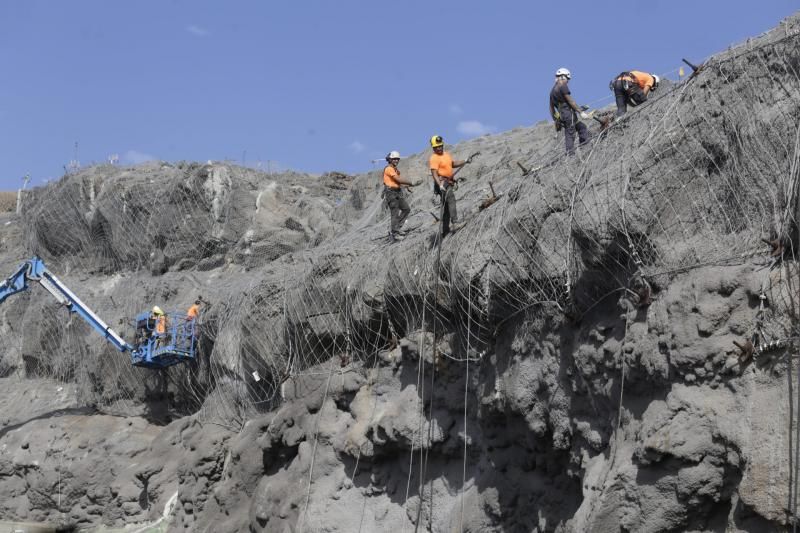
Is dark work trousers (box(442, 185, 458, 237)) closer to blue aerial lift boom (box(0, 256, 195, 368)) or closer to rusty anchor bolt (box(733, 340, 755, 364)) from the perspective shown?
rusty anchor bolt (box(733, 340, 755, 364))

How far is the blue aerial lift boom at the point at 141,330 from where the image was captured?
18.9 metres

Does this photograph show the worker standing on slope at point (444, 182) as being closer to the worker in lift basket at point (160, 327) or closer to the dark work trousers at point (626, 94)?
the dark work trousers at point (626, 94)

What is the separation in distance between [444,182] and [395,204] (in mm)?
1642

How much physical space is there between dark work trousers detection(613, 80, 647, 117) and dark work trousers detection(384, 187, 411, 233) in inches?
134

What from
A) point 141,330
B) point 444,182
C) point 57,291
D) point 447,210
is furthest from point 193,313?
point 447,210

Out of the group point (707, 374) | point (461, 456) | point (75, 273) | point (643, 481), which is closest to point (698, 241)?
point (707, 374)

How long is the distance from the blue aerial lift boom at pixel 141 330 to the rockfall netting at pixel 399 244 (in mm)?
375

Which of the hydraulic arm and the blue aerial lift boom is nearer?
the blue aerial lift boom

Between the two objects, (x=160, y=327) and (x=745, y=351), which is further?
(x=160, y=327)

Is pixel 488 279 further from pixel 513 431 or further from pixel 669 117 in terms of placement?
pixel 669 117

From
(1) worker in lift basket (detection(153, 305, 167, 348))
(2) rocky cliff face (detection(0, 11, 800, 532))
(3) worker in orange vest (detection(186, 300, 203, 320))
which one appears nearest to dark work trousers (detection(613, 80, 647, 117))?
(2) rocky cliff face (detection(0, 11, 800, 532))

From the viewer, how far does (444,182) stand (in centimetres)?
1351

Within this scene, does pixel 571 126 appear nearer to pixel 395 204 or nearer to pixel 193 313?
pixel 395 204

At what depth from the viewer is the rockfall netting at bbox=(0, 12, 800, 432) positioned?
936 centimetres
